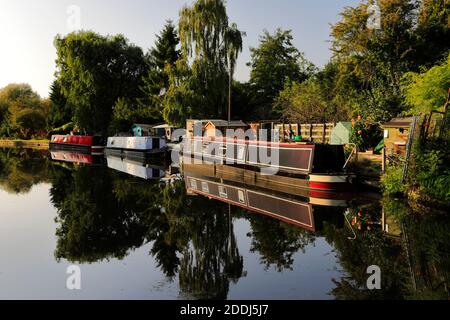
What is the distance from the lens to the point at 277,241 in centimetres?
1002

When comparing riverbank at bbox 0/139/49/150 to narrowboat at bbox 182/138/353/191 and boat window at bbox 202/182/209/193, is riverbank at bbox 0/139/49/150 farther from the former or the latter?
narrowboat at bbox 182/138/353/191

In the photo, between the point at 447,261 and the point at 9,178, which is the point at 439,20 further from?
the point at 9,178

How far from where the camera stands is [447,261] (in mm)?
8172

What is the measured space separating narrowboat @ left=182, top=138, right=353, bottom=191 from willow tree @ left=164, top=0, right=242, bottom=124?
12.8 meters


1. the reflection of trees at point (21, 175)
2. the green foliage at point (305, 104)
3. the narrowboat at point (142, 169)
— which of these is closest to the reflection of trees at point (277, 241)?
the narrowboat at point (142, 169)

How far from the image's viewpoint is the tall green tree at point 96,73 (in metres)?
41.4

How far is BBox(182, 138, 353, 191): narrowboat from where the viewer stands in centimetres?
1520

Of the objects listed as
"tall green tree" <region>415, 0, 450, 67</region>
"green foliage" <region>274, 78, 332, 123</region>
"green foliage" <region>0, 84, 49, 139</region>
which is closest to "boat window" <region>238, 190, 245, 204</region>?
"green foliage" <region>274, 78, 332, 123</region>

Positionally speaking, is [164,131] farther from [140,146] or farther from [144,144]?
[144,144]

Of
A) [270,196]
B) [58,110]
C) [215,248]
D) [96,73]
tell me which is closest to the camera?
[215,248]

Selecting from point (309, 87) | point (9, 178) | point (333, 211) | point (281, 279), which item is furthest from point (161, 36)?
point (281, 279)

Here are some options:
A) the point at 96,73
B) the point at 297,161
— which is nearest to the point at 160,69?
the point at 96,73

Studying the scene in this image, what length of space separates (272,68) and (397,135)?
27257 mm
